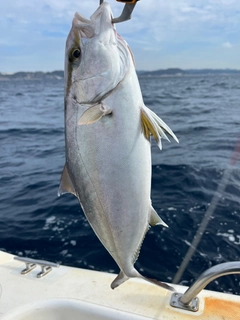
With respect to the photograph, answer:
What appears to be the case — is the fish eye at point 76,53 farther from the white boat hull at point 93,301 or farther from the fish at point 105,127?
the white boat hull at point 93,301

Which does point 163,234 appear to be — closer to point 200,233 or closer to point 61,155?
point 200,233

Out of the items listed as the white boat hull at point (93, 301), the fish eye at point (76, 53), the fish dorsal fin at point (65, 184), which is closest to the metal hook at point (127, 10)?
the fish eye at point (76, 53)

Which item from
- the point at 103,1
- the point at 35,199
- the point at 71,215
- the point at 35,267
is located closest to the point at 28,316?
the point at 35,267

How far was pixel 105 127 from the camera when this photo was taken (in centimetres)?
174

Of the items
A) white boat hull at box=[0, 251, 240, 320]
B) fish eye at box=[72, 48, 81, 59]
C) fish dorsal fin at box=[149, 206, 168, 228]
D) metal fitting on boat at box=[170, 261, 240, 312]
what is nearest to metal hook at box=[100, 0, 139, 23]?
fish eye at box=[72, 48, 81, 59]

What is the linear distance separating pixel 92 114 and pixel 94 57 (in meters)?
0.33

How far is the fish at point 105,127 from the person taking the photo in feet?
5.69

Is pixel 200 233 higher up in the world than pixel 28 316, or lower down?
lower down

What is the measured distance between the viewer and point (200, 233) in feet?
18.3

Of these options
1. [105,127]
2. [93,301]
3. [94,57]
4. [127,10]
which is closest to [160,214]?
[93,301]

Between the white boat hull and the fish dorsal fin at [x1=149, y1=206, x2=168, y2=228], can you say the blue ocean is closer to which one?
the white boat hull

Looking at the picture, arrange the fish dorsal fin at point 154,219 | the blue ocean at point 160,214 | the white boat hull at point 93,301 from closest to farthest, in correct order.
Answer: the fish dorsal fin at point 154,219 → the white boat hull at point 93,301 → the blue ocean at point 160,214

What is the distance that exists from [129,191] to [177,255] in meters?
3.70

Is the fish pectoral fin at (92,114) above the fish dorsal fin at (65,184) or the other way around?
above
